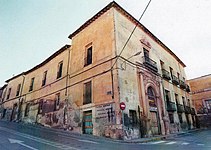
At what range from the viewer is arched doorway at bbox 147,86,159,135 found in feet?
36.2

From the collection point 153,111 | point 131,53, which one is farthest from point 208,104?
point 131,53

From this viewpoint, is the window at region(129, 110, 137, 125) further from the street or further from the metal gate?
the metal gate

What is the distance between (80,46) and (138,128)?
838 centimetres

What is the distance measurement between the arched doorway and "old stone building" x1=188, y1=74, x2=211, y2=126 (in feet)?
40.2

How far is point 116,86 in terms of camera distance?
358 inches

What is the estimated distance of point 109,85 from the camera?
9.55m

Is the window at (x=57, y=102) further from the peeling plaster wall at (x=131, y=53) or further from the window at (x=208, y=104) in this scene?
the window at (x=208, y=104)

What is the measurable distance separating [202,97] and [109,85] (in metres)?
17.8

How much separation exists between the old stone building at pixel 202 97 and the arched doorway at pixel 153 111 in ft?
40.2

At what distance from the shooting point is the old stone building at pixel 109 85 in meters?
9.35

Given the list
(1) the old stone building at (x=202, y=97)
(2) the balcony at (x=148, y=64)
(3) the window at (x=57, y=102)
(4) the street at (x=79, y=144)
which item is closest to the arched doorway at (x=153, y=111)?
(2) the balcony at (x=148, y=64)

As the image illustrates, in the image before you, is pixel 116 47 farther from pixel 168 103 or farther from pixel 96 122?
pixel 168 103

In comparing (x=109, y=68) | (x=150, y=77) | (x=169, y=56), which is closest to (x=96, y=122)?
(x=109, y=68)

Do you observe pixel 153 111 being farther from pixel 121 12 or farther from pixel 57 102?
pixel 57 102
